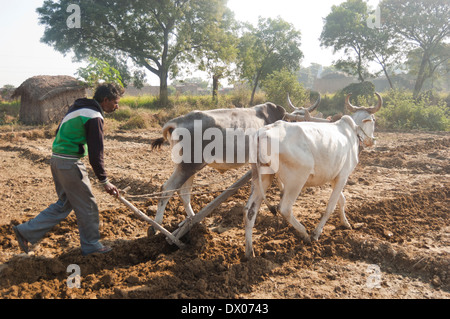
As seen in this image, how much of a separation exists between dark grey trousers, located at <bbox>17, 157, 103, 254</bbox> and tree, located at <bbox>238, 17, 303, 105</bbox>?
73.6ft

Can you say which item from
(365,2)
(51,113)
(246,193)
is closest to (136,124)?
(51,113)

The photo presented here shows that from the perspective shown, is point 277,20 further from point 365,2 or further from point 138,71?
point 138,71

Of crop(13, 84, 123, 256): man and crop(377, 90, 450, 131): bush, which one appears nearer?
crop(13, 84, 123, 256): man

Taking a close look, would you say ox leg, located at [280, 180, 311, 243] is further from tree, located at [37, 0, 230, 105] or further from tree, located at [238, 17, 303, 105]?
tree, located at [238, 17, 303, 105]

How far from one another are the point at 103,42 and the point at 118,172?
15.5 m

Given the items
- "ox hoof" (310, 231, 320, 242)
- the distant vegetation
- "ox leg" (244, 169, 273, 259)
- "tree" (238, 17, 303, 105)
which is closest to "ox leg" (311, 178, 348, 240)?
"ox hoof" (310, 231, 320, 242)

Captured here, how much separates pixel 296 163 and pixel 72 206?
8.49 feet

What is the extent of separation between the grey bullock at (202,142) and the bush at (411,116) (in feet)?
45.1

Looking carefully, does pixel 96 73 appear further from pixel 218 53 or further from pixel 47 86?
pixel 218 53

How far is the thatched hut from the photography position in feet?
42.8

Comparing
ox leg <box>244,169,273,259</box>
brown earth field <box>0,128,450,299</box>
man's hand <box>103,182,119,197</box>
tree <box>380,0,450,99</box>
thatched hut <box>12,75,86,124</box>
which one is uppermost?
tree <box>380,0,450,99</box>

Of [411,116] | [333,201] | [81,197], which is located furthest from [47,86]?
[411,116]

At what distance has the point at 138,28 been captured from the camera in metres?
20.1

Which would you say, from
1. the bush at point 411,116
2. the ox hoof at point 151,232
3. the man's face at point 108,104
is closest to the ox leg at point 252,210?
the ox hoof at point 151,232
